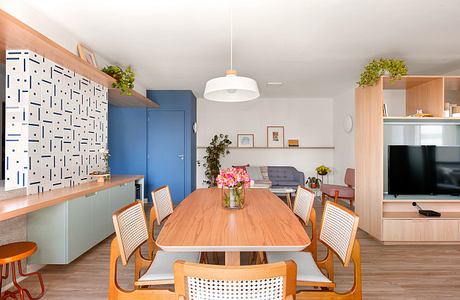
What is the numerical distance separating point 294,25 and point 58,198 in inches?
112

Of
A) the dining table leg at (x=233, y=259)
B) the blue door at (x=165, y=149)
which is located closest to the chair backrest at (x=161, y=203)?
the dining table leg at (x=233, y=259)

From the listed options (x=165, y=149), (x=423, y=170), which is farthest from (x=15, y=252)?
(x=423, y=170)

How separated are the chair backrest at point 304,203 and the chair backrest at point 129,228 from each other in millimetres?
1262

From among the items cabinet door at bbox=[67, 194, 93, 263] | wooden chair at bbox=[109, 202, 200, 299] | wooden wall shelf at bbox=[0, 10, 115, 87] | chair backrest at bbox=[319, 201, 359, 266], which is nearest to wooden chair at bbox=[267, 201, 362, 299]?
chair backrest at bbox=[319, 201, 359, 266]

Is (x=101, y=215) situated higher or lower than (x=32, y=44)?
lower

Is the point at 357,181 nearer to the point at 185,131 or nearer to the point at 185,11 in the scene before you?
the point at 185,11

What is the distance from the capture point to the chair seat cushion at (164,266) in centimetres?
151

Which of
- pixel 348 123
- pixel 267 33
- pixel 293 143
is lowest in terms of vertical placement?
pixel 293 143

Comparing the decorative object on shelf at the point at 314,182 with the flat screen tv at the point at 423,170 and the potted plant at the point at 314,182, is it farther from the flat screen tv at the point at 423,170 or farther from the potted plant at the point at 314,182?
the flat screen tv at the point at 423,170

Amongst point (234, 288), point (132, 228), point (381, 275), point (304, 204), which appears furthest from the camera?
point (381, 275)

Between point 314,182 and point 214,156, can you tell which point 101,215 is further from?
point 314,182

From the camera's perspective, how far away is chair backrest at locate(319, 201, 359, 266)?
1.38 metres

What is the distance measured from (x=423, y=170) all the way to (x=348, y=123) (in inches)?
97.2

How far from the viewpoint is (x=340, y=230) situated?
1535 millimetres
